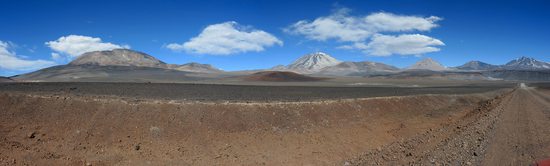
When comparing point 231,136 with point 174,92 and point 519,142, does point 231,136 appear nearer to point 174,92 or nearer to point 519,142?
point 519,142

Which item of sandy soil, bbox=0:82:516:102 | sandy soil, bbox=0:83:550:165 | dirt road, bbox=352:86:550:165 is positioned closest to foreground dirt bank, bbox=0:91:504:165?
sandy soil, bbox=0:83:550:165

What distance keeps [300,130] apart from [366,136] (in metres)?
3.81

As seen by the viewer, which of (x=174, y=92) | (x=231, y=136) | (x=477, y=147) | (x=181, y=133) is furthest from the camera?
(x=174, y=92)

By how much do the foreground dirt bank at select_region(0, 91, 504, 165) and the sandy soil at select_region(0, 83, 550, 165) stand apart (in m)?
0.04

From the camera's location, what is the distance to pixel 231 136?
62.1ft

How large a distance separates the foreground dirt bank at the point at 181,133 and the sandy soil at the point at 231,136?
0.04m

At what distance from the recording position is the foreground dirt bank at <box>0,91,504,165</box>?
619 inches

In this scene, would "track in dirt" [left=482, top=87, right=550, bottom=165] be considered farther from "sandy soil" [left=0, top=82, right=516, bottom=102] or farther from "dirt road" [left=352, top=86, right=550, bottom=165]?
"sandy soil" [left=0, top=82, right=516, bottom=102]

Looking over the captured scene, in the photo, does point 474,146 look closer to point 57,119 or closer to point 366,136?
point 366,136

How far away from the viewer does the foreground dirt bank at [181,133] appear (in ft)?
51.6

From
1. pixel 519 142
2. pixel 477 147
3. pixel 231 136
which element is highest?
pixel 519 142

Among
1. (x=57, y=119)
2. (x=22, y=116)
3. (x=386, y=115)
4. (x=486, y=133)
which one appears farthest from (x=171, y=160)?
(x=386, y=115)

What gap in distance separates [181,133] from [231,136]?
2.34 metres

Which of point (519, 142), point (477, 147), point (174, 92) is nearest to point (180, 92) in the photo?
point (174, 92)
